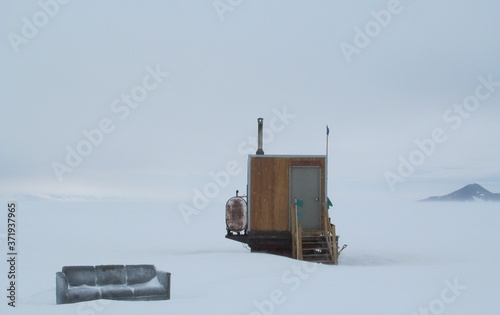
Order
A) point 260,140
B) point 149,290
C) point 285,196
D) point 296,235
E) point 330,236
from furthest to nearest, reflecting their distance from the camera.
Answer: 1. point 260,140
2. point 285,196
3. point 330,236
4. point 296,235
5. point 149,290

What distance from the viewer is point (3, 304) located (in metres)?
10.2

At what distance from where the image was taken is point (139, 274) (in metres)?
11.6

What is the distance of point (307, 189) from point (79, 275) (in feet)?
31.0

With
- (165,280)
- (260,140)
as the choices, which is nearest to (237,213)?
(260,140)

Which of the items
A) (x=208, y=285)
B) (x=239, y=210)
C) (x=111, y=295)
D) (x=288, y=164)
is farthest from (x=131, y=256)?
(x=111, y=295)

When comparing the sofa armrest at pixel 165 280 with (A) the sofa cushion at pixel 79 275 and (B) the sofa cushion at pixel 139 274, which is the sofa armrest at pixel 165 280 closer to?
(B) the sofa cushion at pixel 139 274

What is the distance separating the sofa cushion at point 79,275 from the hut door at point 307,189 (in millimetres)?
8962

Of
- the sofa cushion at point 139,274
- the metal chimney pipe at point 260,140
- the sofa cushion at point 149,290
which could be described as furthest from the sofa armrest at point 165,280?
the metal chimney pipe at point 260,140

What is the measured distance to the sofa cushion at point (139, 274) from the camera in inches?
452

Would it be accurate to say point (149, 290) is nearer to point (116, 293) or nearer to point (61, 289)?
point (116, 293)

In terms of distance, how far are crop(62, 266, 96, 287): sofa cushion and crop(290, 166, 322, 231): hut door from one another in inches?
353

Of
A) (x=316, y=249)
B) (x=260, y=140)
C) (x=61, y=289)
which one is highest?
(x=260, y=140)

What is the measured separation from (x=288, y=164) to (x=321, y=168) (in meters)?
1.08

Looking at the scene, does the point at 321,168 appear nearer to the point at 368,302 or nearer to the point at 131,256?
the point at 131,256
